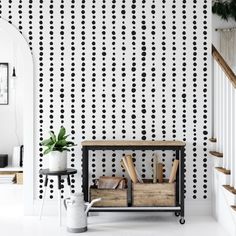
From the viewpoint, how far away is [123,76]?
Result: 4.36m

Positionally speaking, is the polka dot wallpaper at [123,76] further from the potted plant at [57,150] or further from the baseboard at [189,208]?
the potted plant at [57,150]

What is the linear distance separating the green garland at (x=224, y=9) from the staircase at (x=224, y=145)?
141 cm

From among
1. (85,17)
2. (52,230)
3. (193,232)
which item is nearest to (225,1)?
(85,17)

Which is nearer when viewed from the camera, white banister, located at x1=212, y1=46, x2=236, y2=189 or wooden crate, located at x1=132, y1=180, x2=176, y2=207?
white banister, located at x1=212, y1=46, x2=236, y2=189

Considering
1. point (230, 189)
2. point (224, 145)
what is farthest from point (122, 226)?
point (224, 145)

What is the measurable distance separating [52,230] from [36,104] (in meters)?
1.31

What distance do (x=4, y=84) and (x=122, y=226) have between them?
3387 mm

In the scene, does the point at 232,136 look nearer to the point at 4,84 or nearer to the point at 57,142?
the point at 57,142

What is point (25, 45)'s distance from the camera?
4.31m

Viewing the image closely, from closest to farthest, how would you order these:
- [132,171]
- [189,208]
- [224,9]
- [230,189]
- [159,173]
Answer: [230,189] → [132,171] → [159,173] → [189,208] → [224,9]

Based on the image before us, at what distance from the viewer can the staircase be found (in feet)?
11.8

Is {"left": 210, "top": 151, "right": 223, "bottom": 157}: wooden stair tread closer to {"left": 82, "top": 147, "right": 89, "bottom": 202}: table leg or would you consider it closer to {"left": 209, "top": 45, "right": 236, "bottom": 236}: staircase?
{"left": 209, "top": 45, "right": 236, "bottom": 236}: staircase

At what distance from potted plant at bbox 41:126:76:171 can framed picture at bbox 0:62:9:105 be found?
2602 mm

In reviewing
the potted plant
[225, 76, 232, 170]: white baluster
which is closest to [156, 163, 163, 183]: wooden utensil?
[225, 76, 232, 170]: white baluster
